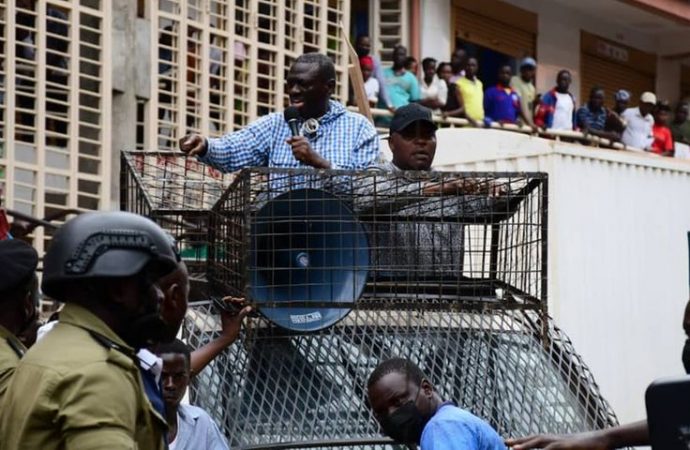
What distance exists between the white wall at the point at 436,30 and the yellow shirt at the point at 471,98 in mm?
2054

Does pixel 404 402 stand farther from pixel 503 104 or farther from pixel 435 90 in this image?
pixel 503 104

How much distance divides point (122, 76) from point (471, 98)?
4930mm

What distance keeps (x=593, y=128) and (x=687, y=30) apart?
7582 mm

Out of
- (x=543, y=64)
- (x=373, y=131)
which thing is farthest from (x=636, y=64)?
(x=373, y=131)

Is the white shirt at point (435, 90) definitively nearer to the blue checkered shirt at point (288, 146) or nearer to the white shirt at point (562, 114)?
the white shirt at point (562, 114)

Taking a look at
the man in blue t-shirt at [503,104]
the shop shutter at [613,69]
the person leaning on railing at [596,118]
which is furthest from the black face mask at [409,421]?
the shop shutter at [613,69]

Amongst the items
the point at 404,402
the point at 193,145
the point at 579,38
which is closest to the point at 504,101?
the point at 579,38

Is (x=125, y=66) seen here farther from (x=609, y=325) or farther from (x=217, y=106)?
(x=609, y=325)

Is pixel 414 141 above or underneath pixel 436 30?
underneath

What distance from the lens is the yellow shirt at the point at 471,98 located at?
2048 centimetres

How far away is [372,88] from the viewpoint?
1880cm

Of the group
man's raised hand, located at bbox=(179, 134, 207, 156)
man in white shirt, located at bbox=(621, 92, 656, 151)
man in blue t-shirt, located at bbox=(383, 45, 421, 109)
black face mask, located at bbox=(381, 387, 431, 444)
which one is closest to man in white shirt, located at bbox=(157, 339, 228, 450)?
black face mask, located at bbox=(381, 387, 431, 444)

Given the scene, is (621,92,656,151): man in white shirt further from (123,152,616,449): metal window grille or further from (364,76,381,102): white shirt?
(123,152,616,449): metal window grille

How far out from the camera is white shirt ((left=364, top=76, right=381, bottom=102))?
18.7m
